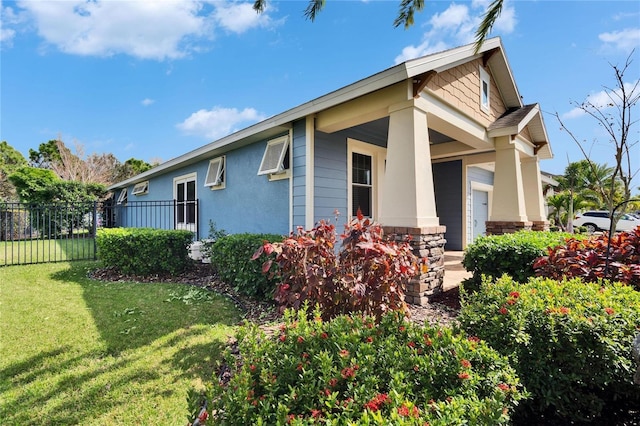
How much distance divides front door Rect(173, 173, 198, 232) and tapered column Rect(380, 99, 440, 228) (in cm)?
720

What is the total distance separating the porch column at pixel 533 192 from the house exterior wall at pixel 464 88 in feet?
8.25

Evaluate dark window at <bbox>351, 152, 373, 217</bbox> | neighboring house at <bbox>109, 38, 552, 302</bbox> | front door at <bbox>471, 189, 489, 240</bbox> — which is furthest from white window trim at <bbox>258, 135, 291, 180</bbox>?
front door at <bbox>471, 189, 489, 240</bbox>

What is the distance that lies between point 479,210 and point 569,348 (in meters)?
10.4

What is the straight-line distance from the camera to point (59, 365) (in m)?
2.92

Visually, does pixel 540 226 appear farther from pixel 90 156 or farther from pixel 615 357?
pixel 90 156

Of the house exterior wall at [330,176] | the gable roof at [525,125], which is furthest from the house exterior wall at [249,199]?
the gable roof at [525,125]

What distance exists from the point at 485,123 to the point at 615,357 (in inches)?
259

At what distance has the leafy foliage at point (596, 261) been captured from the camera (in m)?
3.02

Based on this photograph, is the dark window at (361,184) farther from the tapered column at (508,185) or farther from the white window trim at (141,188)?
the white window trim at (141,188)

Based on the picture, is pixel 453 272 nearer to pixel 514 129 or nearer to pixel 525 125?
pixel 514 129

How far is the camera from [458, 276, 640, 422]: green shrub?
5.69 feet

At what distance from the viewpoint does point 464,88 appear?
20.5 feet

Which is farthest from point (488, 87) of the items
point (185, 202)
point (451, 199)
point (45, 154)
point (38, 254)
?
point (45, 154)

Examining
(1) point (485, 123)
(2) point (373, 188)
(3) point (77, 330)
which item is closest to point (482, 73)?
(1) point (485, 123)
